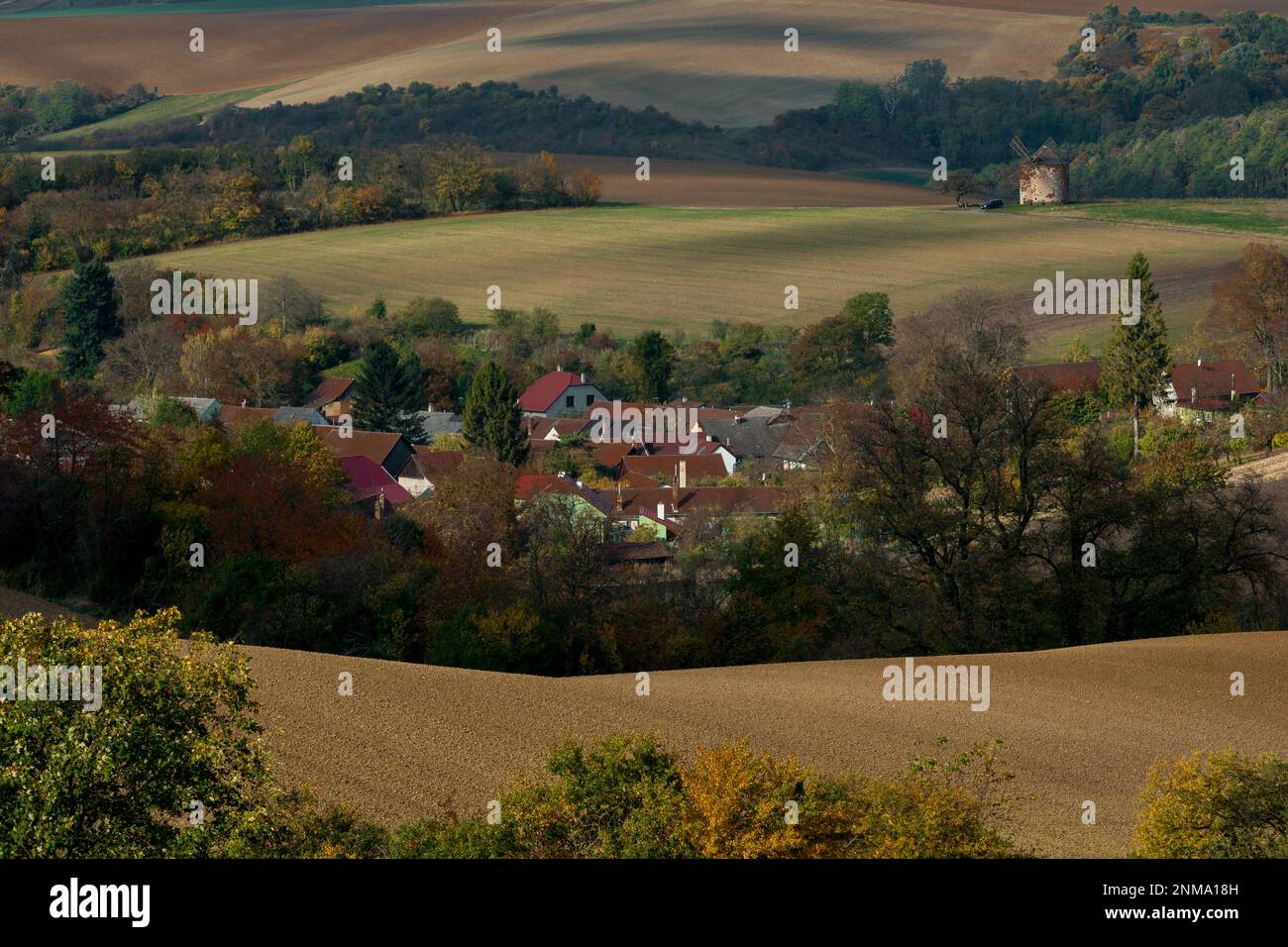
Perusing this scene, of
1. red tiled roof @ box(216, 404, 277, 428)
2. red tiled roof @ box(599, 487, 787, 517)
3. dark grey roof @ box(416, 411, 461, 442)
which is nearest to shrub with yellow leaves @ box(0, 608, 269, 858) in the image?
red tiled roof @ box(599, 487, 787, 517)

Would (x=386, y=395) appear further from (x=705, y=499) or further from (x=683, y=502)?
(x=705, y=499)

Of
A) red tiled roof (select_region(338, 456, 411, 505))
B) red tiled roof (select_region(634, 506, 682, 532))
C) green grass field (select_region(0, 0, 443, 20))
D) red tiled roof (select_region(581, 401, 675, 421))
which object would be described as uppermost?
green grass field (select_region(0, 0, 443, 20))

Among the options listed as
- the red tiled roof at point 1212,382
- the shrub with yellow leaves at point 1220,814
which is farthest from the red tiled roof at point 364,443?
the shrub with yellow leaves at point 1220,814

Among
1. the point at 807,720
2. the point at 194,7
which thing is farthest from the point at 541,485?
the point at 194,7

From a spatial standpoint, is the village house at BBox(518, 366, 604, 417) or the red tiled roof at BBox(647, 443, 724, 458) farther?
the village house at BBox(518, 366, 604, 417)

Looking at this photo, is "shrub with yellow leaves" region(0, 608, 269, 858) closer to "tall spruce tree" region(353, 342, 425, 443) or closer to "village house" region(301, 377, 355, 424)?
"tall spruce tree" region(353, 342, 425, 443)

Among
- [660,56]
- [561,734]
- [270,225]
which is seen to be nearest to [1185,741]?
[561,734]

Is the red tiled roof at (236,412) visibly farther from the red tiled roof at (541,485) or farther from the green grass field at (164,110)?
the green grass field at (164,110)
